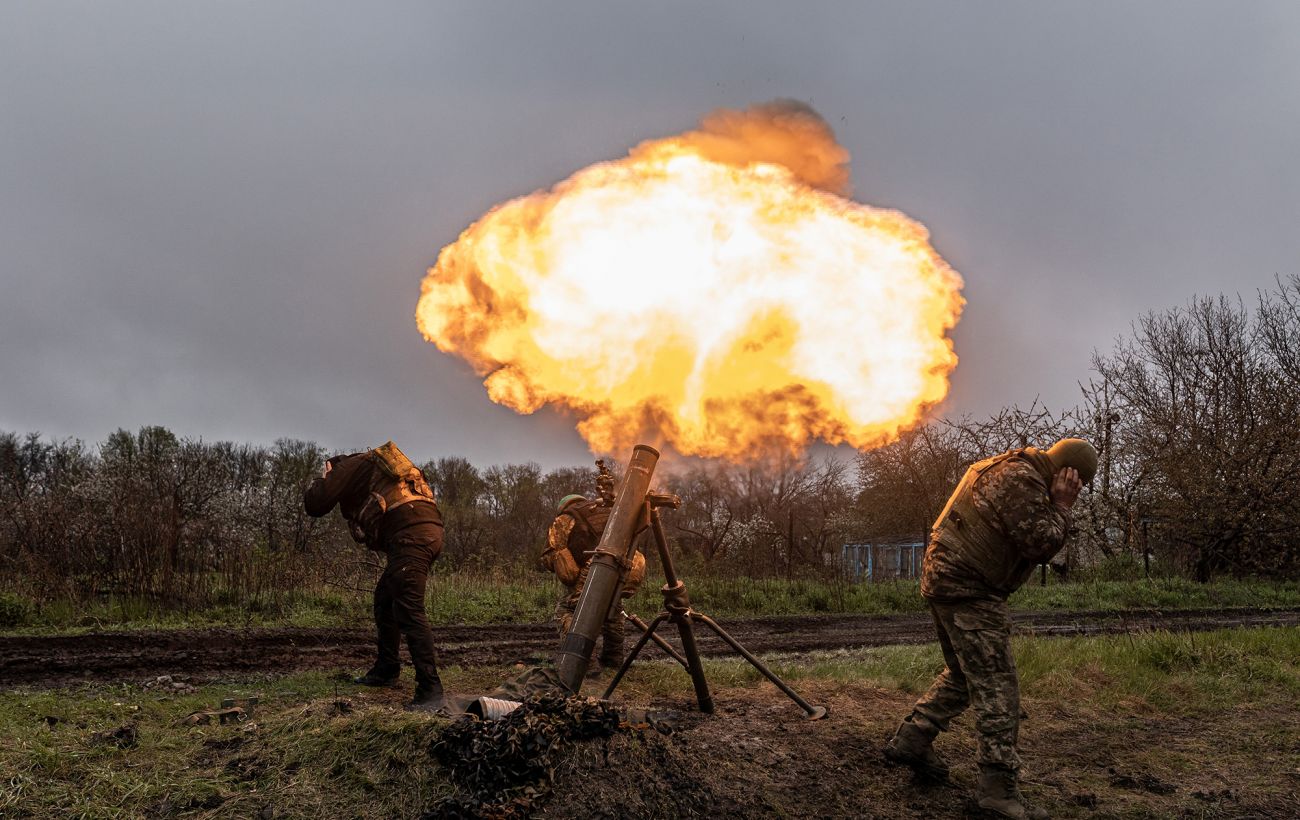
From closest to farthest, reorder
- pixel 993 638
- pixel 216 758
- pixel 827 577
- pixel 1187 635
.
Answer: pixel 216 758
pixel 993 638
pixel 1187 635
pixel 827 577

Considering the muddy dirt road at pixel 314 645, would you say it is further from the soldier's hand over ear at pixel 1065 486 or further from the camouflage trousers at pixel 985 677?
the soldier's hand over ear at pixel 1065 486

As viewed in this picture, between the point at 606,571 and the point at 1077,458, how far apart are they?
3.03 meters

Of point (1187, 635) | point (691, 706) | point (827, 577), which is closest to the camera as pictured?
point (691, 706)

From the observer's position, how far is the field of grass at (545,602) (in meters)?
11.7

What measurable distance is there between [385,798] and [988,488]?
3.93 m

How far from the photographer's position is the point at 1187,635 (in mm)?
10664

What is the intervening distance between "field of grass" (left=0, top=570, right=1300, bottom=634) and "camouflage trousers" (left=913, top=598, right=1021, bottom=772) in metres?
9.23

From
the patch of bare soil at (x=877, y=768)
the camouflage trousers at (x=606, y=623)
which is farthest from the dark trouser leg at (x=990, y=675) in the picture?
the camouflage trousers at (x=606, y=623)

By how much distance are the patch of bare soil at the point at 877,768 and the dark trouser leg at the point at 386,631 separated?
2625mm

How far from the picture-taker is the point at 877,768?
5.68 metres

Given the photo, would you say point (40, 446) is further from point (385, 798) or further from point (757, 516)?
point (385, 798)

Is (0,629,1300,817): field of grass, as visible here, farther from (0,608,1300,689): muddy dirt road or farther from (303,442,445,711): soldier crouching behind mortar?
(0,608,1300,689): muddy dirt road

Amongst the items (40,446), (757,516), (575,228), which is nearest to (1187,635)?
(575,228)

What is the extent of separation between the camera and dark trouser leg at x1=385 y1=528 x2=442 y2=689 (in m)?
6.88
